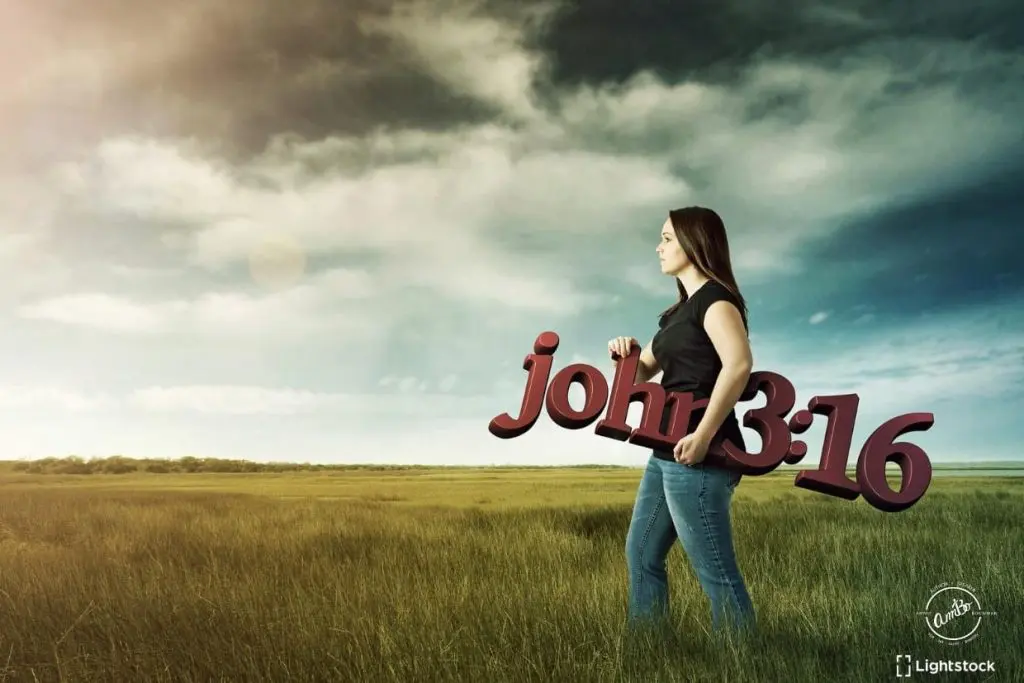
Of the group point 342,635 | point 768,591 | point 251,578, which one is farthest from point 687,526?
point 251,578

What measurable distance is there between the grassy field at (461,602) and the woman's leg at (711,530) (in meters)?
0.17

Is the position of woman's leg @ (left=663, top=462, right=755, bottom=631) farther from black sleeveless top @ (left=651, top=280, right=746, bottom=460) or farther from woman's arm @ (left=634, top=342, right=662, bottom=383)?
woman's arm @ (left=634, top=342, right=662, bottom=383)

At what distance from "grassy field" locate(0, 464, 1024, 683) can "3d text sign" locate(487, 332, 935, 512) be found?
81cm

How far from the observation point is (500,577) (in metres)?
6.37

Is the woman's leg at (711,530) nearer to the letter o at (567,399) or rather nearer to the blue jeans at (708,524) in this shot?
the blue jeans at (708,524)

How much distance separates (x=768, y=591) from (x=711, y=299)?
297 centimetres

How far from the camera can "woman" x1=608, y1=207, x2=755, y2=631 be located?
3617mm

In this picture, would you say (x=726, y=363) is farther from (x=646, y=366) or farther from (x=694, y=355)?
(x=646, y=366)

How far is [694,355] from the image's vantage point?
3.83m
